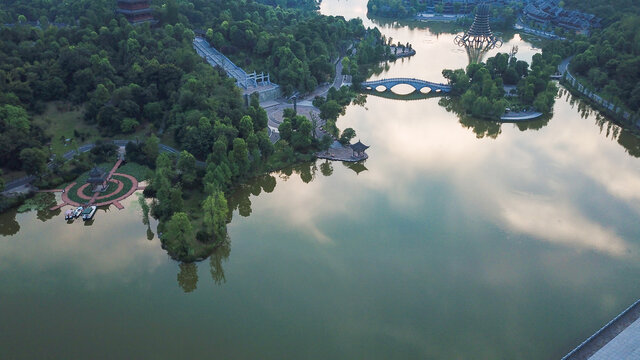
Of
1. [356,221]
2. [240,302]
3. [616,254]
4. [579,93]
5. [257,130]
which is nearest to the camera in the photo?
[240,302]

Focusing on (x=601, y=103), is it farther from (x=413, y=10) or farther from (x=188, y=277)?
(x=413, y=10)

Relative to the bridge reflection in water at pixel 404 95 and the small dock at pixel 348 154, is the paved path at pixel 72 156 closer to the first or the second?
the small dock at pixel 348 154

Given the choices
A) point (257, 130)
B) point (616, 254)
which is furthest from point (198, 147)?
point (616, 254)

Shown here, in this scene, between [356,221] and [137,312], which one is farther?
[356,221]

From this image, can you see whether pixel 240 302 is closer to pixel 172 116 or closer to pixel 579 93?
pixel 172 116

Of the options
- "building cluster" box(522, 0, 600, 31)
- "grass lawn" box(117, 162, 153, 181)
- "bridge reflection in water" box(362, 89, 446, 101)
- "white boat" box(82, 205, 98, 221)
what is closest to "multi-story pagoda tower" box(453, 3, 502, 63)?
"building cluster" box(522, 0, 600, 31)

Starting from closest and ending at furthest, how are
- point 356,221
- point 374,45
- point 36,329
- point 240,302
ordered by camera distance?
point 36,329 → point 240,302 → point 356,221 → point 374,45

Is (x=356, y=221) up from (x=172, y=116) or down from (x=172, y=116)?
down
